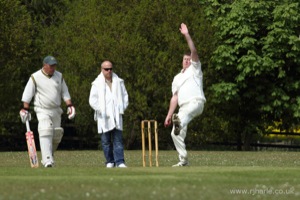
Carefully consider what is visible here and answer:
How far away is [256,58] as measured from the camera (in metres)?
60.2

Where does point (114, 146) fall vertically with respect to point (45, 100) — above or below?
below

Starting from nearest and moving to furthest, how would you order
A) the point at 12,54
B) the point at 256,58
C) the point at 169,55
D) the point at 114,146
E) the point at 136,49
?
the point at 114,146, the point at 136,49, the point at 169,55, the point at 256,58, the point at 12,54

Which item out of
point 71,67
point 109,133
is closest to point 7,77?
point 71,67

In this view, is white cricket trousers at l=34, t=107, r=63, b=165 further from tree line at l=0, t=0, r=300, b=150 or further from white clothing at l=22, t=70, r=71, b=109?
tree line at l=0, t=0, r=300, b=150

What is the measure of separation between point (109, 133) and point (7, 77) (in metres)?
36.5

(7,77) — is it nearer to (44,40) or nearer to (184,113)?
(44,40)

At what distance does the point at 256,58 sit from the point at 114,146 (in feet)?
113

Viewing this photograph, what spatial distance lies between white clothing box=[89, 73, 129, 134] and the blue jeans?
16 cm

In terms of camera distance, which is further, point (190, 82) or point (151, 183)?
point (190, 82)

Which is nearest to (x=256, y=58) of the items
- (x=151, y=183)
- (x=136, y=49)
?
(x=136, y=49)

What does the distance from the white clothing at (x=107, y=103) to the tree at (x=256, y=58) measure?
34059 mm

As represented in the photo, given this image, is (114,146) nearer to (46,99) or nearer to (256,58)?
(46,99)

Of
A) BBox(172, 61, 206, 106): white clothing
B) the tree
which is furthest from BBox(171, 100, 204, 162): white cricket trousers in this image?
the tree

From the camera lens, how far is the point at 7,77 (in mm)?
62219
